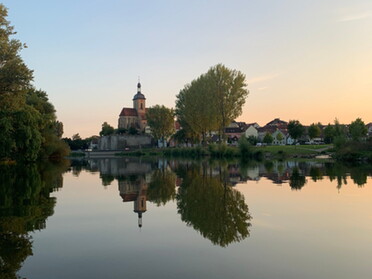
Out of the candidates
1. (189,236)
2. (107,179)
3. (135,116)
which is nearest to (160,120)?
(135,116)

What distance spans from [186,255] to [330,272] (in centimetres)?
275

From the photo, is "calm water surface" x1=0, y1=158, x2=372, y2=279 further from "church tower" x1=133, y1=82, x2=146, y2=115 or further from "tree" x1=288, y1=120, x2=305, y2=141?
"church tower" x1=133, y1=82, x2=146, y2=115

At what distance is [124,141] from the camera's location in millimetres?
114938

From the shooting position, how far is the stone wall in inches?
4508

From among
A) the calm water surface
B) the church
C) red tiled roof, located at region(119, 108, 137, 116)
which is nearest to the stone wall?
the church

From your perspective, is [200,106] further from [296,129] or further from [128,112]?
[128,112]

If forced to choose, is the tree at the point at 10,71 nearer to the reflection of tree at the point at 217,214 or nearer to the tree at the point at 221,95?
Result: the reflection of tree at the point at 217,214

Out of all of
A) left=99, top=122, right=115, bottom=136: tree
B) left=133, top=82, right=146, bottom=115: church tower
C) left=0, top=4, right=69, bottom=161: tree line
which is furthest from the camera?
left=133, top=82, right=146, bottom=115: church tower

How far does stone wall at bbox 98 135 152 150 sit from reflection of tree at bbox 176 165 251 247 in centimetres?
9952

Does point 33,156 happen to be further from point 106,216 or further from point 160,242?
point 160,242

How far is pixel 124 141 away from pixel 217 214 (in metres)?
106

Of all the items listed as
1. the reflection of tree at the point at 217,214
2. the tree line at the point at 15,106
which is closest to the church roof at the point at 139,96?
the tree line at the point at 15,106

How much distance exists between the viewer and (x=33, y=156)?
35.5 metres

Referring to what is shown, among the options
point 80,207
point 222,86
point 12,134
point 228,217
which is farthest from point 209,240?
point 222,86
